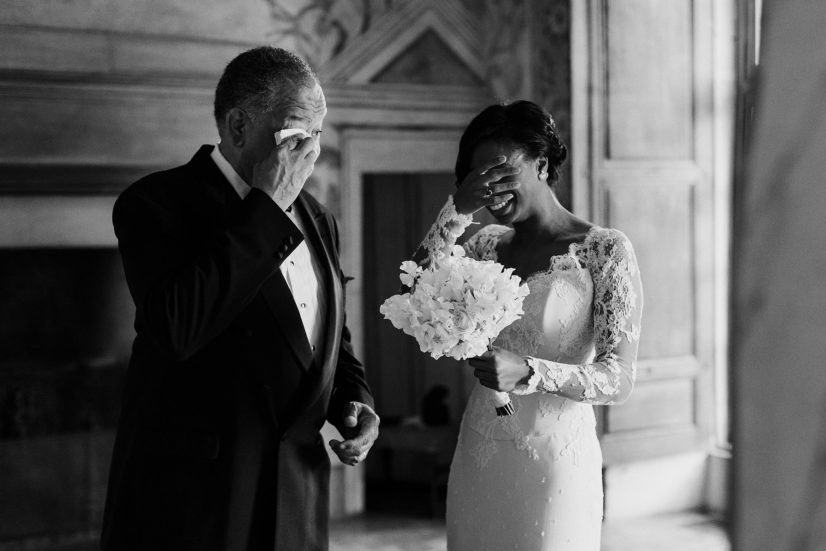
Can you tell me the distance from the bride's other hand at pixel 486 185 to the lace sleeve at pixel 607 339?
29 centimetres

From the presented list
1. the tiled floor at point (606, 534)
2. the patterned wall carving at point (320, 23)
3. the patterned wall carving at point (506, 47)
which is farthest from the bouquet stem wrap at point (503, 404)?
the patterned wall carving at point (506, 47)

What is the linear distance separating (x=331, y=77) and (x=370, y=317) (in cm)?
210

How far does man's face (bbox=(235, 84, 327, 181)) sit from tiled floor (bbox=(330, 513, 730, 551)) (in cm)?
379

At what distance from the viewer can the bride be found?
254cm

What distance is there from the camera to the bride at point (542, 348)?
8.34ft

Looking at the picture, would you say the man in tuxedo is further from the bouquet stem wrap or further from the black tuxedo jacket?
the bouquet stem wrap

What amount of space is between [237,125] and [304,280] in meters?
0.36

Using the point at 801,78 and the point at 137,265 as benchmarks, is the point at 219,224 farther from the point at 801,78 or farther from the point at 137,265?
the point at 801,78

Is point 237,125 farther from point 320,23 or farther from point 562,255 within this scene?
point 320,23

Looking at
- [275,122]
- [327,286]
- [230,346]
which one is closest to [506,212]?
[327,286]

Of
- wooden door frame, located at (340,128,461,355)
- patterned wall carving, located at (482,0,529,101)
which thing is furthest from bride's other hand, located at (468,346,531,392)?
patterned wall carving, located at (482,0,529,101)

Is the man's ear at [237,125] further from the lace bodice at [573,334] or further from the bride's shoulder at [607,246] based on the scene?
the bride's shoulder at [607,246]

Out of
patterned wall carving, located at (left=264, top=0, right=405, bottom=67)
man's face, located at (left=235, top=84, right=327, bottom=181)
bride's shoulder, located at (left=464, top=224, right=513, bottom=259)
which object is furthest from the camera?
patterned wall carving, located at (left=264, top=0, right=405, bottom=67)

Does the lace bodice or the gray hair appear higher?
the gray hair
